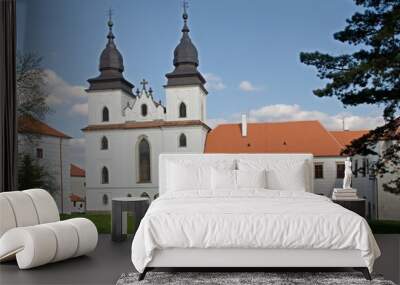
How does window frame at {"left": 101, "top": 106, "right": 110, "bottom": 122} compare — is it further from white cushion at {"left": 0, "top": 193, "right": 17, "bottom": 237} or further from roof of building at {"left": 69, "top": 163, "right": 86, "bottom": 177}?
white cushion at {"left": 0, "top": 193, "right": 17, "bottom": 237}

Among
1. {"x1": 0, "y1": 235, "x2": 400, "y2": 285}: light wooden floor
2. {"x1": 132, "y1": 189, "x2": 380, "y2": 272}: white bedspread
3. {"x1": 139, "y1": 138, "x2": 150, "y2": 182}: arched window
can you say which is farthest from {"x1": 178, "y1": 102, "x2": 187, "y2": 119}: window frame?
{"x1": 132, "y1": 189, "x2": 380, "y2": 272}: white bedspread

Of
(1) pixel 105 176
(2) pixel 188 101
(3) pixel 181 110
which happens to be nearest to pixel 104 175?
(1) pixel 105 176

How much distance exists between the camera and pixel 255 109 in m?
6.71

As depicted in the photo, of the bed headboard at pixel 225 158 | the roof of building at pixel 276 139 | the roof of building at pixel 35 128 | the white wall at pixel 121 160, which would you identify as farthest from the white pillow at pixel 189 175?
the roof of building at pixel 35 128

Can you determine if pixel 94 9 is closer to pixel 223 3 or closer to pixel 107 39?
pixel 107 39

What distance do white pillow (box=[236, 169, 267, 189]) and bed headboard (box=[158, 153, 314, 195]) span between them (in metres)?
0.57

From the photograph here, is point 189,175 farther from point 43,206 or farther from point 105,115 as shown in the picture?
point 105,115

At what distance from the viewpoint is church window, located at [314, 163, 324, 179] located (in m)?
6.54

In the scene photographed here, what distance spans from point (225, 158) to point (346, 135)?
167 centimetres

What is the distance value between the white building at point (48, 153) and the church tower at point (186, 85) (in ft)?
5.49

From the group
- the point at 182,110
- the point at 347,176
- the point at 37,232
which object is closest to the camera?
the point at 37,232

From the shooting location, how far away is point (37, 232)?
4.23 m

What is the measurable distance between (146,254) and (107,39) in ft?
12.9

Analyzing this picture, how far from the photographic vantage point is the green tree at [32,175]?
6961 millimetres
